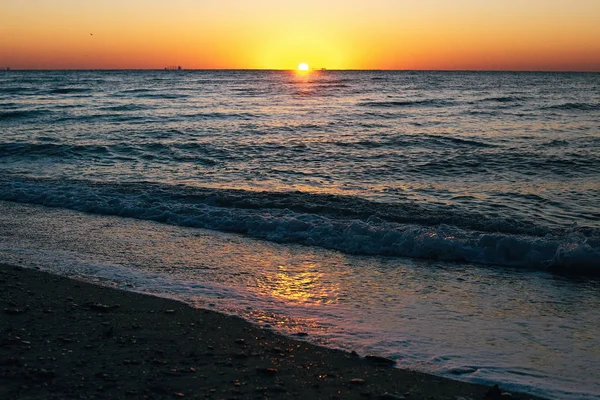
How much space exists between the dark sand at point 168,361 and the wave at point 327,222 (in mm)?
3892

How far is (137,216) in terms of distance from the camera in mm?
11094

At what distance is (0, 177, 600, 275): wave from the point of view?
335 inches

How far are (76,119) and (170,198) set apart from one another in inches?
814

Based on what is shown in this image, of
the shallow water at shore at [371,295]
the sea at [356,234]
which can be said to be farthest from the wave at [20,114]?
the shallow water at shore at [371,295]

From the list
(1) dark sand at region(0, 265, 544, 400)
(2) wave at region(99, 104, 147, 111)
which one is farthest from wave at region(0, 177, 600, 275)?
(2) wave at region(99, 104, 147, 111)

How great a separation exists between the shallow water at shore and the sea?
0.03m

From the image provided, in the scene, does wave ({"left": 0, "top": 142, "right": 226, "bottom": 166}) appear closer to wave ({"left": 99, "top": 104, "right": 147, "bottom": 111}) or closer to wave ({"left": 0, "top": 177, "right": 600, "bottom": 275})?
wave ({"left": 0, "top": 177, "right": 600, "bottom": 275})

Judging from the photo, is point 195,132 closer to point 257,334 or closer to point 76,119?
point 76,119

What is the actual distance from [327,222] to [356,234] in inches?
38.2

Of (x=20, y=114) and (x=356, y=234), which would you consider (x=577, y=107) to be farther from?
(x=20, y=114)

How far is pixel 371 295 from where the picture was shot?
21.5 ft

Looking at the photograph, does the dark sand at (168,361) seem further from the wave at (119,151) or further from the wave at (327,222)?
the wave at (119,151)

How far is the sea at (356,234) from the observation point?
545 cm

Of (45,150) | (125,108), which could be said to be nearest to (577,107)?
(125,108)
